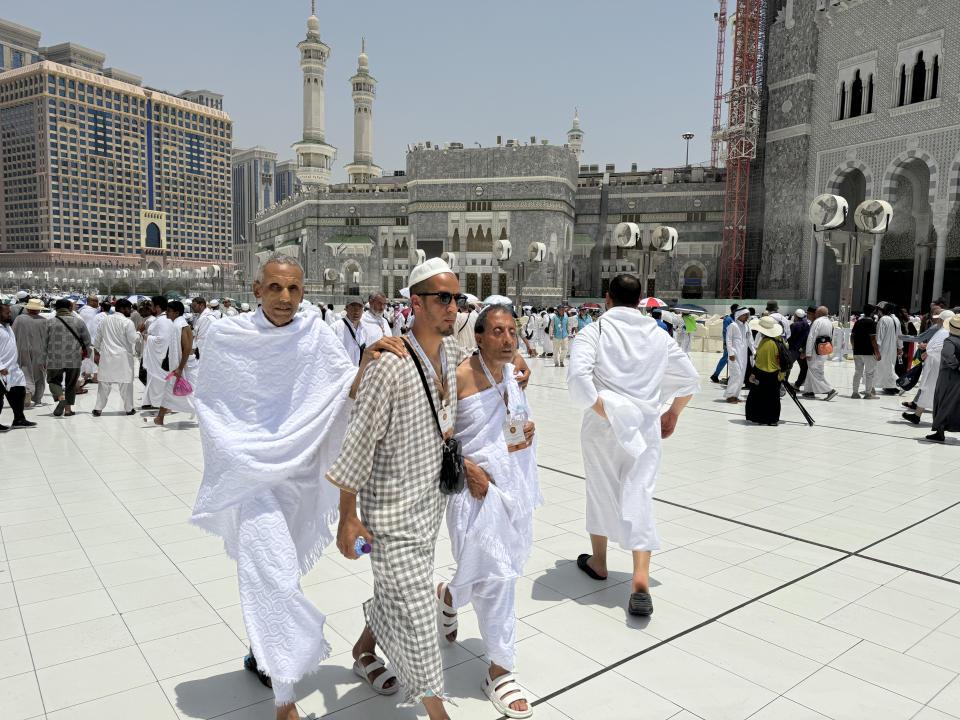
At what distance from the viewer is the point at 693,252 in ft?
117

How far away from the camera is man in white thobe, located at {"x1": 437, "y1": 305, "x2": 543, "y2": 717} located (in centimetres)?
209

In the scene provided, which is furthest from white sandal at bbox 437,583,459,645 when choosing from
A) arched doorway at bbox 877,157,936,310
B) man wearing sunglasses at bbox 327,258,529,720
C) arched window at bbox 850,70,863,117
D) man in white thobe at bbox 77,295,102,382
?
arched window at bbox 850,70,863,117

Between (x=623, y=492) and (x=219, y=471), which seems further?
(x=623, y=492)

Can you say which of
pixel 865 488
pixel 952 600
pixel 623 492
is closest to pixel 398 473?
pixel 623 492

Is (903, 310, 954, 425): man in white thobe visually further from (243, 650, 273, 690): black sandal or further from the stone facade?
the stone facade

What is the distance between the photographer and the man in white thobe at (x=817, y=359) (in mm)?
9117

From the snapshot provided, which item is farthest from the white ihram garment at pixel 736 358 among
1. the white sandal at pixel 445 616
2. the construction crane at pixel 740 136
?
the construction crane at pixel 740 136

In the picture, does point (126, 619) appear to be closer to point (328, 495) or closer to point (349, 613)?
point (349, 613)

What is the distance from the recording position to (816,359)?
9.48 m

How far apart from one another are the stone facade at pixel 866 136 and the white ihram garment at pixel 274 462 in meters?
24.5

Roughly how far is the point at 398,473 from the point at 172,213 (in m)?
95.0

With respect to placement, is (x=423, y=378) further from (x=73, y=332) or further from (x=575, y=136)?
(x=575, y=136)

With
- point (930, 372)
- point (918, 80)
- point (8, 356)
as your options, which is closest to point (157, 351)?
point (8, 356)

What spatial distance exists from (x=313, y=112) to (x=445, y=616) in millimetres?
50875
